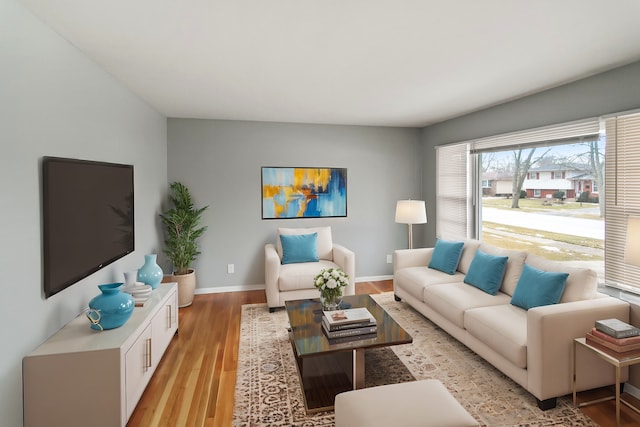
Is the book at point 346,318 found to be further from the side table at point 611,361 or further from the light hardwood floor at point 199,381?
the side table at point 611,361

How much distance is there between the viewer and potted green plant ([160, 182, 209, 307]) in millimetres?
4414

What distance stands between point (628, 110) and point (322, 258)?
11.6 ft

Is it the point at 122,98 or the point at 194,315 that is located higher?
the point at 122,98

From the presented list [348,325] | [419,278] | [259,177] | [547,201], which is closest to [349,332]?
[348,325]

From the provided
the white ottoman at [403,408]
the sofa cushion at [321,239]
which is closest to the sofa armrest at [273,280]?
the sofa cushion at [321,239]

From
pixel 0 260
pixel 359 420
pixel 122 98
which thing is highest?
pixel 122 98

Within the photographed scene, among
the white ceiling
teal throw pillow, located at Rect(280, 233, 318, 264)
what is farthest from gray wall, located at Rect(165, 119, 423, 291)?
the white ceiling

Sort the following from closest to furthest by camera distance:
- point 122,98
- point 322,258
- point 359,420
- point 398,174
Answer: point 359,420, point 122,98, point 322,258, point 398,174

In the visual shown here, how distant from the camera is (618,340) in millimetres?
2129

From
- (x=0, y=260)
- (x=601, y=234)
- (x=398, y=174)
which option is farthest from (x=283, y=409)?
(x=398, y=174)

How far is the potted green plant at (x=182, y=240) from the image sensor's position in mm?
4414

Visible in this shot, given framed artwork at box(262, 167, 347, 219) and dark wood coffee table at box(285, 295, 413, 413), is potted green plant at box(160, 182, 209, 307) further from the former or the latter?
dark wood coffee table at box(285, 295, 413, 413)

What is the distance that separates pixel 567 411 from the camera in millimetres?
2311

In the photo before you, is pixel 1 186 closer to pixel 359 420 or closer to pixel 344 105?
pixel 359 420
